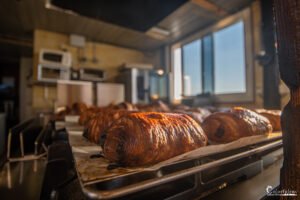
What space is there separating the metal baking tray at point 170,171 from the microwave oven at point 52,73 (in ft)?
8.68

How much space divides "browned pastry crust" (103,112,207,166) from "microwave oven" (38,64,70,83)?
2761 mm

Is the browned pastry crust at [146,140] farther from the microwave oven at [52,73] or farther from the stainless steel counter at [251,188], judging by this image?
the microwave oven at [52,73]

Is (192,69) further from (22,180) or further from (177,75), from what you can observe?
(22,180)

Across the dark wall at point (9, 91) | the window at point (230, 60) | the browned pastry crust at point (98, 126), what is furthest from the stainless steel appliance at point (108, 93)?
the dark wall at point (9, 91)

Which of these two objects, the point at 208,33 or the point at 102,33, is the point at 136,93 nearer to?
the point at 102,33

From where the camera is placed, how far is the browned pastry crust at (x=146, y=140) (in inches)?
18.1

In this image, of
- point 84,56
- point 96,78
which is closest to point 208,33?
point 96,78

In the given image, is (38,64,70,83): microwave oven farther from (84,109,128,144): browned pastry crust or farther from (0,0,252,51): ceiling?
(84,109,128,144): browned pastry crust

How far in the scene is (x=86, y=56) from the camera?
355 centimetres

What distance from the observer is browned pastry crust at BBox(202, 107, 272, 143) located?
0.71 meters

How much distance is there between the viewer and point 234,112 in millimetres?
777

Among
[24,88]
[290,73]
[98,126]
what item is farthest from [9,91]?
[290,73]

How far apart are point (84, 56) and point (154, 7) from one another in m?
2.27

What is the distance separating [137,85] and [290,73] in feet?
9.68
